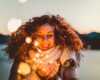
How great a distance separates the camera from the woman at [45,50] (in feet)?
5.94

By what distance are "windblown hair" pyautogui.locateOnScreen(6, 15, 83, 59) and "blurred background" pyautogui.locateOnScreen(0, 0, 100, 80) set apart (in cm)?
3

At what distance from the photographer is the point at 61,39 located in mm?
1828

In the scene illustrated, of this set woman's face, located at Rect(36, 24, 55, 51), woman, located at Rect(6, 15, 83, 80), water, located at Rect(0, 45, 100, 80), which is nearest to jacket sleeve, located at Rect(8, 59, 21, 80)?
woman, located at Rect(6, 15, 83, 80)

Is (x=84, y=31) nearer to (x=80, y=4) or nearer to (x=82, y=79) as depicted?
(x=80, y=4)

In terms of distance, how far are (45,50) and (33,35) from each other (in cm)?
13

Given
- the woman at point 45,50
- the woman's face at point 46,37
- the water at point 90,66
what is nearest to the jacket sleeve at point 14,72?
the woman at point 45,50

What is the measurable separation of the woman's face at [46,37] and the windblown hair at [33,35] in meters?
0.02

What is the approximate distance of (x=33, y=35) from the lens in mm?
1840

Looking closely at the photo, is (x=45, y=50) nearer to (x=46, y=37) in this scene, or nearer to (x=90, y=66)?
(x=46, y=37)

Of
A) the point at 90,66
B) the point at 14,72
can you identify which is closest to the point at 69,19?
the point at 90,66

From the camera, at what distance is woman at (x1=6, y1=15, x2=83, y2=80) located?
1.81 m

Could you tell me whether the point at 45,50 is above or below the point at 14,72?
above

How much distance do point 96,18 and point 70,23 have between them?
17 cm

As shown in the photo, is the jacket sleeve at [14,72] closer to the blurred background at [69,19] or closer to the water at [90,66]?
the blurred background at [69,19]
